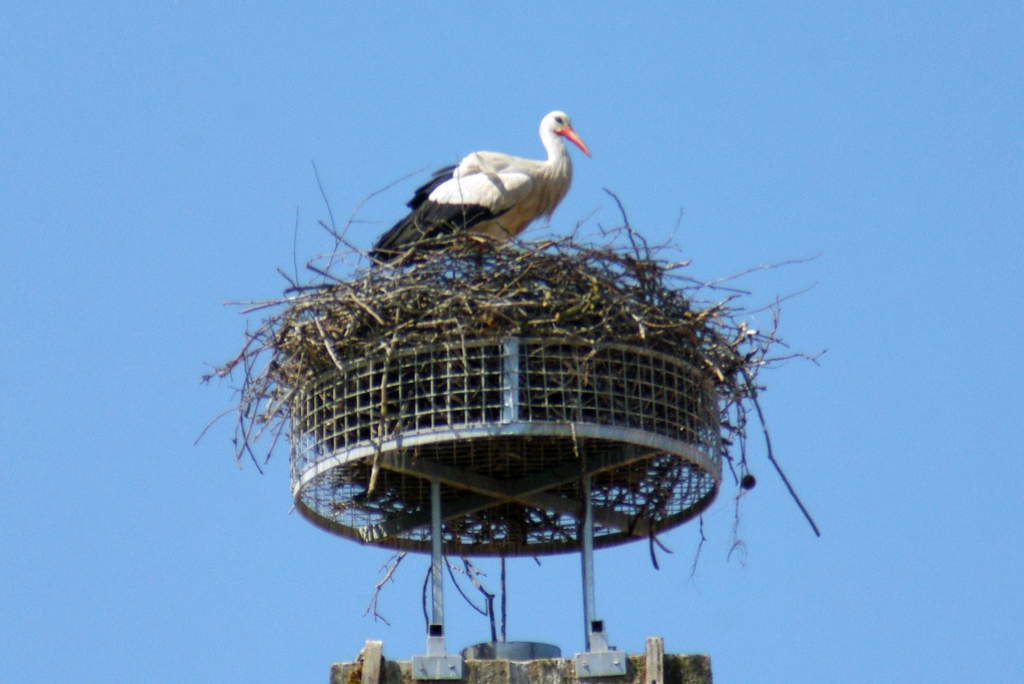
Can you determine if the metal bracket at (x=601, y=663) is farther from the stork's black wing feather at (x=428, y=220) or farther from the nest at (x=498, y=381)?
the stork's black wing feather at (x=428, y=220)

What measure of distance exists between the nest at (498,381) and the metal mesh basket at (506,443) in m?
0.01

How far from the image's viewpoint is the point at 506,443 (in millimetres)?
11125

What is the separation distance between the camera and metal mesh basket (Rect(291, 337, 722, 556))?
10.8 meters

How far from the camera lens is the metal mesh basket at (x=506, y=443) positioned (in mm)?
10844

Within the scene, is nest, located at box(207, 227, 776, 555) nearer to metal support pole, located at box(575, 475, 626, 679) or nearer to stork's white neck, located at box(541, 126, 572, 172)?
metal support pole, located at box(575, 475, 626, 679)

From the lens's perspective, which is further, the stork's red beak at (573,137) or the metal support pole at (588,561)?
the stork's red beak at (573,137)

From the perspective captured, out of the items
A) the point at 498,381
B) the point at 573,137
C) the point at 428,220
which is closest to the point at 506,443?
the point at 498,381

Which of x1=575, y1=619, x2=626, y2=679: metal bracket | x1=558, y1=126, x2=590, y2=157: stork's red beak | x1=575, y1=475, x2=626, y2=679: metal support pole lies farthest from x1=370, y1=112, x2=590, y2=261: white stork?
x1=575, y1=619, x2=626, y2=679: metal bracket

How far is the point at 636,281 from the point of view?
11.6 m

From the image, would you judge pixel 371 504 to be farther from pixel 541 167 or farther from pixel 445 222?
pixel 541 167

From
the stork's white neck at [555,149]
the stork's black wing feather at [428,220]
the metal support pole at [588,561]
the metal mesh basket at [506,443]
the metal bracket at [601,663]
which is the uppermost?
the stork's white neck at [555,149]

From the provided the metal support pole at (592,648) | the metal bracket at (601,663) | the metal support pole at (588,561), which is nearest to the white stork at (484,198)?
the metal support pole at (588,561)

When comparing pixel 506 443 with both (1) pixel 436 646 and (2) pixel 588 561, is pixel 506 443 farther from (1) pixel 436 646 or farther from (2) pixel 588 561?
(1) pixel 436 646

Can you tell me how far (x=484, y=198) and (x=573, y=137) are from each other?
1.62 m
